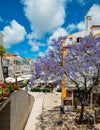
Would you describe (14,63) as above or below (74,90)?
above

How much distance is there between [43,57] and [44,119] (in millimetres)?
6585

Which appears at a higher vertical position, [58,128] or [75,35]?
[75,35]

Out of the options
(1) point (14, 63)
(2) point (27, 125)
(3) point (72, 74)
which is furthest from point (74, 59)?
(1) point (14, 63)

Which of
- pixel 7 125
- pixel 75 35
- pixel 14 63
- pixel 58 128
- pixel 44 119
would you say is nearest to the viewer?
pixel 7 125

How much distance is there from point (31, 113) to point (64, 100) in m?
4.89

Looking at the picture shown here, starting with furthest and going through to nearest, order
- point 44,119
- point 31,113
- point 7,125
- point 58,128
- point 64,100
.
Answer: point 64,100 < point 31,113 < point 44,119 < point 58,128 < point 7,125

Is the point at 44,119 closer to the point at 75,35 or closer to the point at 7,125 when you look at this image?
the point at 7,125

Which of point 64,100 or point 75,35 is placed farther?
point 75,35

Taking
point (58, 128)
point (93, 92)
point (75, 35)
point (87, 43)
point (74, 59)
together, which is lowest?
point (58, 128)

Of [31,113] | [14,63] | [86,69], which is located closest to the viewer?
[86,69]

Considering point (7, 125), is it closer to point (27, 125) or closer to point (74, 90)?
point (27, 125)

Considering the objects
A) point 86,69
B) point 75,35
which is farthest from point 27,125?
point 75,35

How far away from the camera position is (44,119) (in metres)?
16.0

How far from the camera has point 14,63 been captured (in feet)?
191
